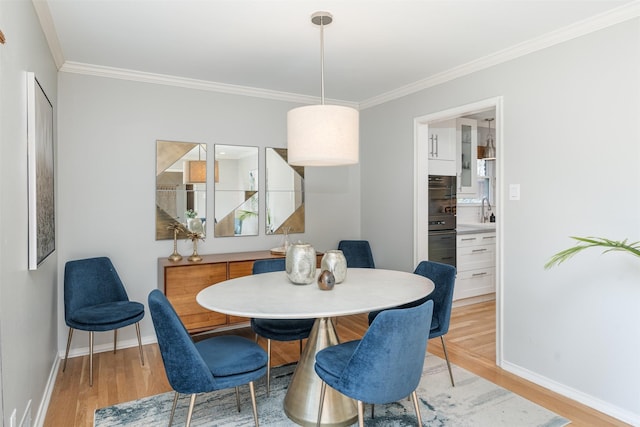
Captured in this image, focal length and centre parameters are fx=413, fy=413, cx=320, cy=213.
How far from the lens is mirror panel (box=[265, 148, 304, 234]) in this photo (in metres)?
4.27

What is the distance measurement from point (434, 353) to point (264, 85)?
2.89 m

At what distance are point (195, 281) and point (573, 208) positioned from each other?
9.41ft

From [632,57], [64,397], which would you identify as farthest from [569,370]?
[64,397]

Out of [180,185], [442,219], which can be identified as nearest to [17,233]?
[180,185]

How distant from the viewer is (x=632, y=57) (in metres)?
2.39

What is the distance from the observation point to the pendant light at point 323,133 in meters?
2.37

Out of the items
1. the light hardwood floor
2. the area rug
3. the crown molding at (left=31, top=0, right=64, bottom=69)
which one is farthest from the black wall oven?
the crown molding at (left=31, top=0, right=64, bottom=69)

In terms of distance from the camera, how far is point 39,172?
7.48ft

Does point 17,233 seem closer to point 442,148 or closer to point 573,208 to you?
point 573,208

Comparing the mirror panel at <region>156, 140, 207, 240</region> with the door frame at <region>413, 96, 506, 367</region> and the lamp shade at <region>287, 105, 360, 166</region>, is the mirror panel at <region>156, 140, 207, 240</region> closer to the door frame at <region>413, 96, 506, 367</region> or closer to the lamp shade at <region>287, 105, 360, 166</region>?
the lamp shade at <region>287, 105, 360, 166</region>

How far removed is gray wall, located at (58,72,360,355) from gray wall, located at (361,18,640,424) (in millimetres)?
2279

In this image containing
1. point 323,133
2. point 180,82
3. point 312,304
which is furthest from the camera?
point 180,82

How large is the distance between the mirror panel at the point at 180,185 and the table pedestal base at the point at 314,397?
74.9 inches

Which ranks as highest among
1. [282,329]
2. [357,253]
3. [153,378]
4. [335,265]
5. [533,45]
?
[533,45]
